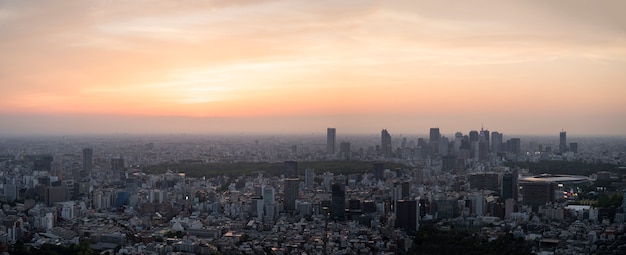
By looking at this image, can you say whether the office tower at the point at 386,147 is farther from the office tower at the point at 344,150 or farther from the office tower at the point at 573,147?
the office tower at the point at 573,147

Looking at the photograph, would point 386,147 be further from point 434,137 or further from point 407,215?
point 407,215

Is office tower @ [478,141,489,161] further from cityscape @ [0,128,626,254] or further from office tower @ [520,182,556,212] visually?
office tower @ [520,182,556,212]

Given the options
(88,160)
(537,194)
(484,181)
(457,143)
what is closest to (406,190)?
(537,194)

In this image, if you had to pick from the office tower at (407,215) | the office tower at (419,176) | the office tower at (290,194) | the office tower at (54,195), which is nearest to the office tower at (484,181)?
the office tower at (419,176)

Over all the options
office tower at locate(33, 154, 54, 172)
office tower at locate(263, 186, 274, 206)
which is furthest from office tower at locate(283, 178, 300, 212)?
office tower at locate(33, 154, 54, 172)

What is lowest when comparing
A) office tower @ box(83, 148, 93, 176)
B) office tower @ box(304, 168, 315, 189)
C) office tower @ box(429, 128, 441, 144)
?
office tower @ box(304, 168, 315, 189)

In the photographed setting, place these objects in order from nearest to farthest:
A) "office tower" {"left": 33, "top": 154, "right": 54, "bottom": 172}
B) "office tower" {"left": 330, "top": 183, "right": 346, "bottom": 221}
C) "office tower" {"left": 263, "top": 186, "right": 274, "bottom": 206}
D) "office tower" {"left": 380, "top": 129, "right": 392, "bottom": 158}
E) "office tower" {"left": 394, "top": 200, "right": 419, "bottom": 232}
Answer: "office tower" {"left": 394, "top": 200, "right": 419, "bottom": 232}, "office tower" {"left": 330, "top": 183, "right": 346, "bottom": 221}, "office tower" {"left": 263, "top": 186, "right": 274, "bottom": 206}, "office tower" {"left": 33, "top": 154, "right": 54, "bottom": 172}, "office tower" {"left": 380, "top": 129, "right": 392, "bottom": 158}
